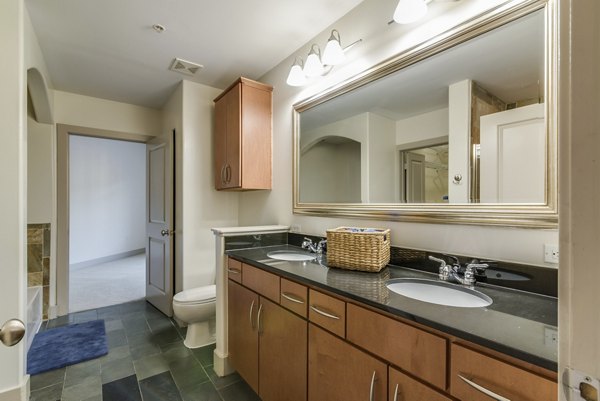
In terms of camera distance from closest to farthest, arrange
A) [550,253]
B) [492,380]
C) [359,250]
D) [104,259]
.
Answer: [492,380] → [550,253] → [359,250] → [104,259]

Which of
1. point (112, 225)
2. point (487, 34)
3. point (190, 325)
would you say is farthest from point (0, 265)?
point (112, 225)

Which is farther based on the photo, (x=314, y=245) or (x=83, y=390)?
(x=314, y=245)

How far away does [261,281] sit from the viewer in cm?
161

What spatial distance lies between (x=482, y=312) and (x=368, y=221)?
895mm

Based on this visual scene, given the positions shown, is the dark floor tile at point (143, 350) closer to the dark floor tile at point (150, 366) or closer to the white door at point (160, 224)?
the dark floor tile at point (150, 366)

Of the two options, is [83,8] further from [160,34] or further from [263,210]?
[263,210]

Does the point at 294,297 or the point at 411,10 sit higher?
the point at 411,10

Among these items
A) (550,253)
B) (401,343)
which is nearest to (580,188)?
(401,343)

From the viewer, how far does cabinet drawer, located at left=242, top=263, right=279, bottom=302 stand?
1497 millimetres

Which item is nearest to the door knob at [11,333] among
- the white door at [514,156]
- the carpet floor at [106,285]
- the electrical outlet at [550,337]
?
the electrical outlet at [550,337]

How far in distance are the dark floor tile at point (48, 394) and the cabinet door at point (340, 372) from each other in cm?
170

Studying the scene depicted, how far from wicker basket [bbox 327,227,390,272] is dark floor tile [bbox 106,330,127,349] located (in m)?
Answer: 2.09

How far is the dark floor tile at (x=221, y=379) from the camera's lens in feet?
6.20

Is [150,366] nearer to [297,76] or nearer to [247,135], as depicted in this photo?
[247,135]
